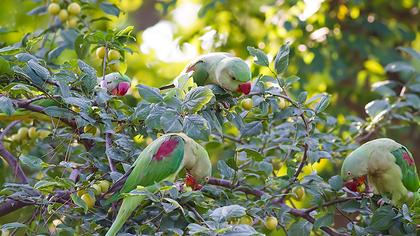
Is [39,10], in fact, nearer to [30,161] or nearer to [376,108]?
[30,161]

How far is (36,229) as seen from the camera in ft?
4.44

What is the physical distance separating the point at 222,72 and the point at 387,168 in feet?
1.26

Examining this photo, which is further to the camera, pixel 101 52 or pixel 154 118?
pixel 101 52

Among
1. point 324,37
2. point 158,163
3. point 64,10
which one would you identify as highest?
point 64,10

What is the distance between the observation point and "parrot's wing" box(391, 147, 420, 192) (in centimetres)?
138

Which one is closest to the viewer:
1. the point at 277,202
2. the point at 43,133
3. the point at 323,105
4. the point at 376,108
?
the point at 323,105

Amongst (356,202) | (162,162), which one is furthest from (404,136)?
(162,162)

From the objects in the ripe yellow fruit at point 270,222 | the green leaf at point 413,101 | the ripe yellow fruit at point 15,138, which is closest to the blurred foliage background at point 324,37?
the green leaf at point 413,101

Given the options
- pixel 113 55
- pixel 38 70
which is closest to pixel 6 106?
pixel 38 70

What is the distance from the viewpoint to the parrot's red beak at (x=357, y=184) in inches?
55.4

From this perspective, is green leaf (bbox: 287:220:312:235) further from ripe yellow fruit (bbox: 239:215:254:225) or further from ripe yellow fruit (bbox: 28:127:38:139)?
ripe yellow fruit (bbox: 28:127:38:139)

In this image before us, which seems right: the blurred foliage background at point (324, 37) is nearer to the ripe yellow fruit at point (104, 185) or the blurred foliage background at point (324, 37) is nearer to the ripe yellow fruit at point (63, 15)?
the ripe yellow fruit at point (63, 15)

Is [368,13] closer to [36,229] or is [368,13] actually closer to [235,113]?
[235,113]

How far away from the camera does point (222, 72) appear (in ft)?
4.42
